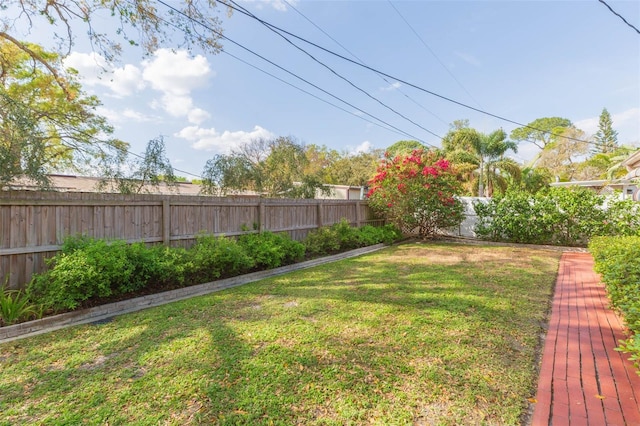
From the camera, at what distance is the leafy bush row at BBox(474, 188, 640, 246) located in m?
8.18

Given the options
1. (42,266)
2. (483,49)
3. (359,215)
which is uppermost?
(483,49)

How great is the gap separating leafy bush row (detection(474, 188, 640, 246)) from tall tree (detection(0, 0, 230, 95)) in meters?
10.1

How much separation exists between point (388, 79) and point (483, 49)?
191 inches

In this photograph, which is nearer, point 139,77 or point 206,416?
point 206,416

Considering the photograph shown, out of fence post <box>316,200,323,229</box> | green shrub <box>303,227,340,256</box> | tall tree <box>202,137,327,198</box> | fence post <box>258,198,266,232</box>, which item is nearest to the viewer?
fence post <box>258,198,266,232</box>

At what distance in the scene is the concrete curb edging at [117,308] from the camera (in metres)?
3.21

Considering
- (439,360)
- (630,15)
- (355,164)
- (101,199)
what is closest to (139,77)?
(101,199)

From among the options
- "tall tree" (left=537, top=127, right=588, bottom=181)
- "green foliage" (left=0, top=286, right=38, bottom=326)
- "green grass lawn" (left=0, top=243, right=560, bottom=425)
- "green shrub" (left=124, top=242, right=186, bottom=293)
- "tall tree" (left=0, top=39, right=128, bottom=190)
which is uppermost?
"tall tree" (left=537, top=127, right=588, bottom=181)

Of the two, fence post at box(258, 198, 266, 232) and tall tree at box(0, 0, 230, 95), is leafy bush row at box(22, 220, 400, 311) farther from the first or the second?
tall tree at box(0, 0, 230, 95)

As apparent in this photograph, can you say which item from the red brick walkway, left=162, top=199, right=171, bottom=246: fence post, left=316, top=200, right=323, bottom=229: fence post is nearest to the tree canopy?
left=316, top=200, right=323, bottom=229: fence post

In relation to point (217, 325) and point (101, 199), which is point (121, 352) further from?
point (101, 199)

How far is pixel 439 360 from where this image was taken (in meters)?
2.55

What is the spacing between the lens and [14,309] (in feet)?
11.0

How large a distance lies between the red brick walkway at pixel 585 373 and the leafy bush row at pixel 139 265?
15.0ft
